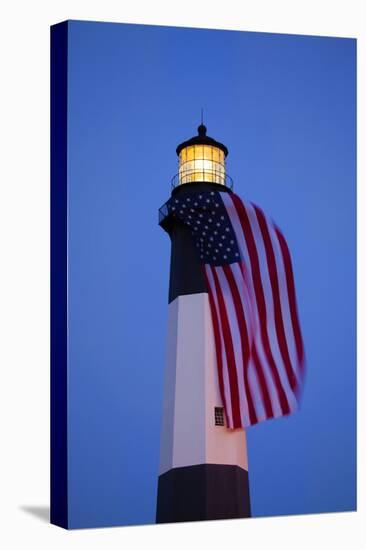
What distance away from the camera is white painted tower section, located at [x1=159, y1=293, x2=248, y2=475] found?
32.0 ft

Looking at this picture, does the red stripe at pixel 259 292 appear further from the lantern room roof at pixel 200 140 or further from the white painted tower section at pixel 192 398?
the lantern room roof at pixel 200 140

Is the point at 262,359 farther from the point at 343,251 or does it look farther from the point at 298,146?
the point at 298,146

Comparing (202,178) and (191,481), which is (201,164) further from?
(191,481)

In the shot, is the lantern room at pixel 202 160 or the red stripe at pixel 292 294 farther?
the red stripe at pixel 292 294

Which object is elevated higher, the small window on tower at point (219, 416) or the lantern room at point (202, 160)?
the lantern room at point (202, 160)

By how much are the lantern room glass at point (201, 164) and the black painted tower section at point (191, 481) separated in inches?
5.0

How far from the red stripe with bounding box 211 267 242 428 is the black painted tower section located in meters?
0.22

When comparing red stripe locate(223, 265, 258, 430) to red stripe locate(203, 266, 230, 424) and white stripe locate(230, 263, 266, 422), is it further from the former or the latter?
red stripe locate(203, 266, 230, 424)

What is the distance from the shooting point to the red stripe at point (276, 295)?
1007 cm

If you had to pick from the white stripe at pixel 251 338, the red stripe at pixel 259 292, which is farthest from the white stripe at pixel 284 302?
the white stripe at pixel 251 338

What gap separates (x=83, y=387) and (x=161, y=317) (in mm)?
1105

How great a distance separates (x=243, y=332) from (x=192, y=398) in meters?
0.79

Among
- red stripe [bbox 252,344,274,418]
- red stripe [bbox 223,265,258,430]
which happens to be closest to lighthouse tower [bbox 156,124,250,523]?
red stripe [bbox 223,265,258,430]

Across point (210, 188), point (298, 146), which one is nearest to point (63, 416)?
point (210, 188)
